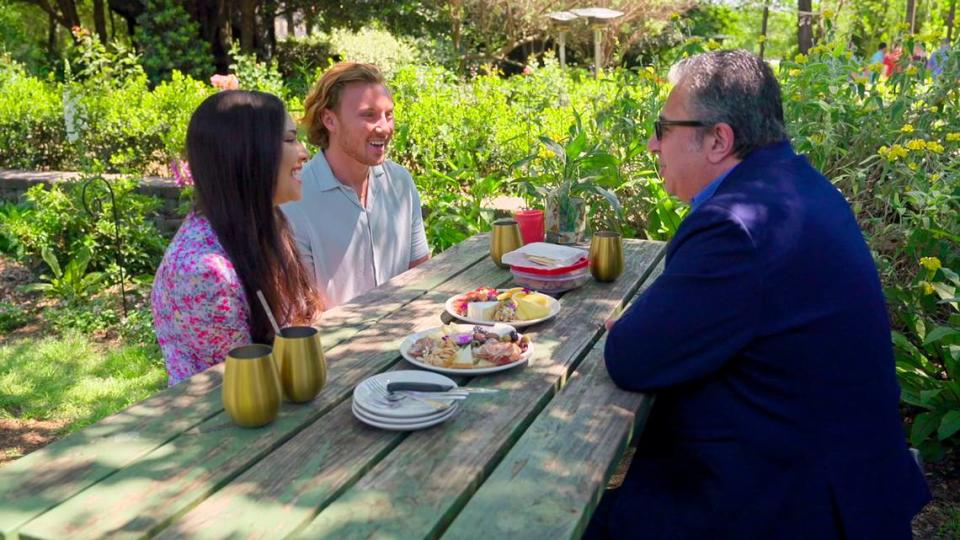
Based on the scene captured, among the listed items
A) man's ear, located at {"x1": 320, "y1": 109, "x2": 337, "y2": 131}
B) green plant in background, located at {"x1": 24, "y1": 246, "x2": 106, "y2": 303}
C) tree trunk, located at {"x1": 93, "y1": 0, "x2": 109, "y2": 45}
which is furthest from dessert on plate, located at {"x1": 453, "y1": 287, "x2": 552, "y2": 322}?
tree trunk, located at {"x1": 93, "y1": 0, "x2": 109, "y2": 45}

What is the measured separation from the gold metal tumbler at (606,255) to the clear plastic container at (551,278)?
5cm

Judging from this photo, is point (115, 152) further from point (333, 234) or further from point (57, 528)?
point (57, 528)

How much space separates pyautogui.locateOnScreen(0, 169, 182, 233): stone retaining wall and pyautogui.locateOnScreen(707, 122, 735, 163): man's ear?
4.67 meters

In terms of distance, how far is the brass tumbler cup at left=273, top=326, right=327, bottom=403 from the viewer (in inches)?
69.0

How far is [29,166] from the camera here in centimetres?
723

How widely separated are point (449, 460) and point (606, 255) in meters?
1.29

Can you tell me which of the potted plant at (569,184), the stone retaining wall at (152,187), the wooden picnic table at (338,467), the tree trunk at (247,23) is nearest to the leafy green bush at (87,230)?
the stone retaining wall at (152,187)

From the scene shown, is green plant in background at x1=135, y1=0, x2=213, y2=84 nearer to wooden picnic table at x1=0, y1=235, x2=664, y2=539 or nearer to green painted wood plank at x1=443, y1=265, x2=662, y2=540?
wooden picnic table at x1=0, y1=235, x2=664, y2=539

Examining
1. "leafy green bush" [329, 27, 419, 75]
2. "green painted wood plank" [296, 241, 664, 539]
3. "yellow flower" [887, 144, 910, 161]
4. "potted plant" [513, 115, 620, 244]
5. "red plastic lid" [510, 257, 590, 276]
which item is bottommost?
"green painted wood plank" [296, 241, 664, 539]

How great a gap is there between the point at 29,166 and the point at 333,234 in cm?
517

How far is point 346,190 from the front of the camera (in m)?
3.24

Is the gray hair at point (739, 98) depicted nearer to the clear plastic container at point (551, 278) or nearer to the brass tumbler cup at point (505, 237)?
the clear plastic container at point (551, 278)

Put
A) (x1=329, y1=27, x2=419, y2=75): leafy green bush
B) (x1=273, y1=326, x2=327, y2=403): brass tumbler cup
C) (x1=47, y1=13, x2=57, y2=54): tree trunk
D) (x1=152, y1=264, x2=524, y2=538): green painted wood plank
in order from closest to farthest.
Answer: (x1=152, y1=264, x2=524, y2=538): green painted wood plank < (x1=273, y1=326, x2=327, y2=403): brass tumbler cup < (x1=329, y1=27, x2=419, y2=75): leafy green bush < (x1=47, y1=13, x2=57, y2=54): tree trunk

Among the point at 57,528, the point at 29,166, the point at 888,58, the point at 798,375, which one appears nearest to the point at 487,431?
the point at 798,375
